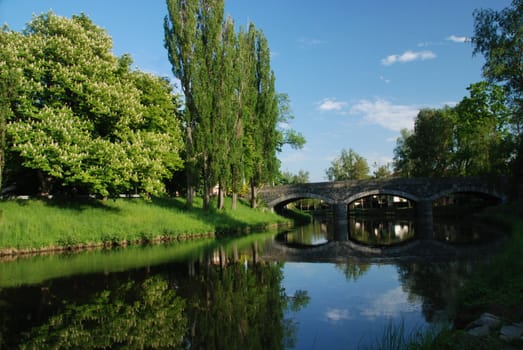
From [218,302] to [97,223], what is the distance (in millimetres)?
14824

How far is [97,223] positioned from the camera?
2156cm

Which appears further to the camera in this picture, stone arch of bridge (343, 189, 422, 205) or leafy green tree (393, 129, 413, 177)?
leafy green tree (393, 129, 413, 177)

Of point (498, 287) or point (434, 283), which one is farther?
point (434, 283)

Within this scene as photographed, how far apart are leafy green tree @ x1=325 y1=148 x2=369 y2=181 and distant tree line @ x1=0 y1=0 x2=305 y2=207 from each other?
53.0 meters

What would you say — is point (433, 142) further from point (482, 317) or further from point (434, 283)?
point (482, 317)

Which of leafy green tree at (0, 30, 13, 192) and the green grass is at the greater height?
leafy green tree at (0, 30, 13, 192)

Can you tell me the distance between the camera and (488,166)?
3925cm

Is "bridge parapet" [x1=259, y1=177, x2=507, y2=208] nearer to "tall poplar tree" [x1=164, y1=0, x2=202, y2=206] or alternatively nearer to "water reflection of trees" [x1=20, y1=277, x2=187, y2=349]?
"tall poplar tree" [x1=164, y1=0, x2=202, y2=206]

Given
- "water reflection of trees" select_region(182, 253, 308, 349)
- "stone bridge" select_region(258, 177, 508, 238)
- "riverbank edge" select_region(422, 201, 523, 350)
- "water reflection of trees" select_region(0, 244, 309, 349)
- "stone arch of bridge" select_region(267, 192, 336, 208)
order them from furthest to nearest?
"stone arch of bridge" select_region(267, 192, 336, 208) → "stone bridge" select_region(258, 177, 508, 238) → "water reflection of trees" select_region(0, 244, 309, 349) → "water reflection of trees" select_region(182, 253, 308, 349) → "riverbank edge" select_region(422, 201, 523, 350)

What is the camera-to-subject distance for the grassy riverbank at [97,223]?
18.5m

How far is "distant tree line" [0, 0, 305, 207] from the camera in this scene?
63.6ft

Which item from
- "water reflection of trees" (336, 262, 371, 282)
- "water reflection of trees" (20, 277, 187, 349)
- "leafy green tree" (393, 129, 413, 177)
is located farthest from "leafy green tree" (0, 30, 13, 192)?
"leafy green tree" (393, 129, 413, 177)

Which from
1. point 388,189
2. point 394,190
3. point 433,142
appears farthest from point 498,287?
point 433,142

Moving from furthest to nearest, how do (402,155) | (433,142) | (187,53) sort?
(402,155)
(433,142)
(187,53)
